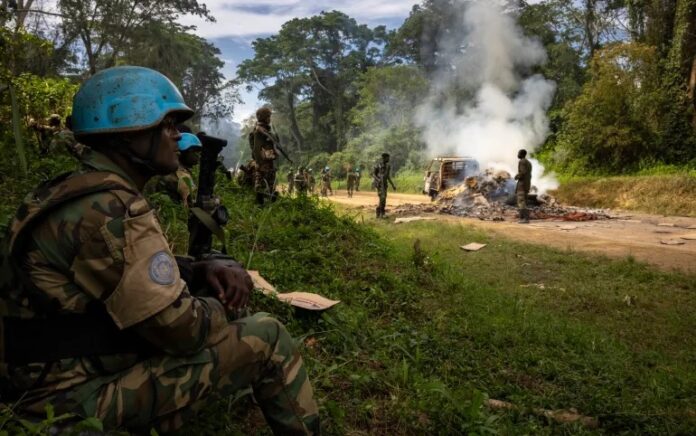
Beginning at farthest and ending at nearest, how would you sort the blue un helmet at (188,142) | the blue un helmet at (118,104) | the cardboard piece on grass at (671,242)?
the cardboard piece on grass at (671,242) < the blue un helmet at (188,142) < the blue un helmet at (118,104)

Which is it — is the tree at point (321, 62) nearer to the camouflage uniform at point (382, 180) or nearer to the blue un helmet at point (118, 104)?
the camouflage uniform at point (382, 180)

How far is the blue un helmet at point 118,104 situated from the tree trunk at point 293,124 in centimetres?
4196

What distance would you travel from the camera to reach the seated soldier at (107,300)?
1.42 m

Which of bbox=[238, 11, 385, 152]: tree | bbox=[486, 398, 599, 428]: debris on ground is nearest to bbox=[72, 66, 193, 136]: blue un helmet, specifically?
bbox=[486, 398, 599, 428]: debris on ground

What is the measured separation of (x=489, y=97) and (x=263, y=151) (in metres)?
21.6

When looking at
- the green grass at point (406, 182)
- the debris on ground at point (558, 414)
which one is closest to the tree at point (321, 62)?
the green grass at point (406, 182)

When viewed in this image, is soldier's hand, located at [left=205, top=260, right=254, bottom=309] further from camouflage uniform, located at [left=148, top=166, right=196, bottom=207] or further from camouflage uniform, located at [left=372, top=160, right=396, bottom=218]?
camouflage uniform, located at [left=372, top=160, right=396, bottom=218]

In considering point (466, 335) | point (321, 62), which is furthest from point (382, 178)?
point (321, 62)

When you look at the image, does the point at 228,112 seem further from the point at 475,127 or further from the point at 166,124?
the point at 166,124

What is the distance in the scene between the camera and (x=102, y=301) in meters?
1.45

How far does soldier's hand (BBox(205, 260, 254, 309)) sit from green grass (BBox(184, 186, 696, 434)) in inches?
25.7

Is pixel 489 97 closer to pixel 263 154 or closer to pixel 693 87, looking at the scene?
pixel 693 87

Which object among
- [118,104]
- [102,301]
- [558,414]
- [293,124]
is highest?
[293,124]

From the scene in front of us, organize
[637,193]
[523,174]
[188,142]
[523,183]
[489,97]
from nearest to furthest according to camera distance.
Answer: [188,142] → [523,174] → [523,183] → [637,193] → [489,97]
